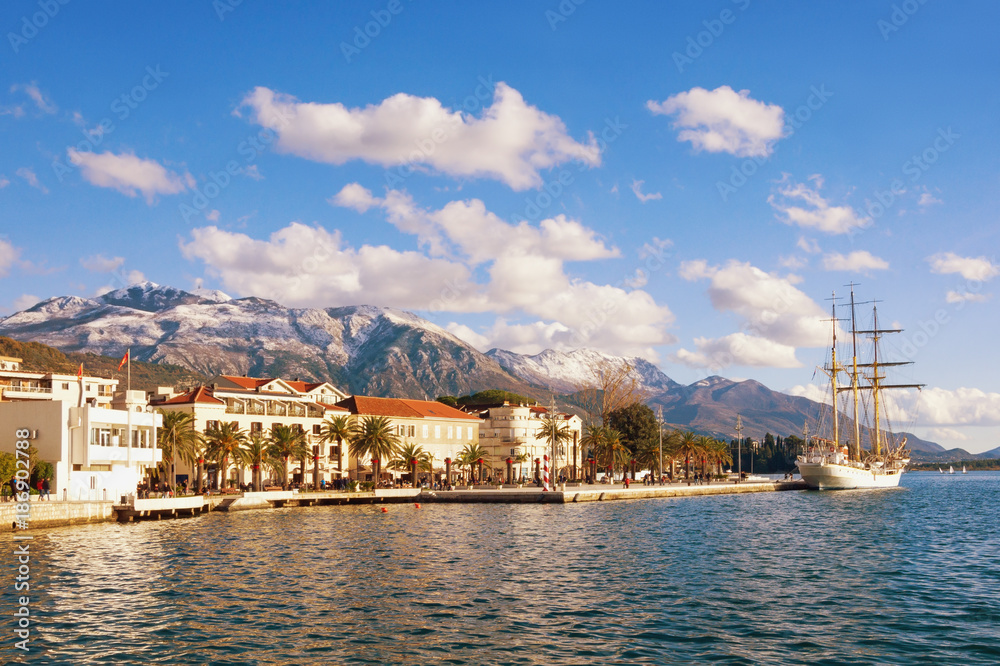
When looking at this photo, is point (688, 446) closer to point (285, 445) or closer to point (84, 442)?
point (285, 445)

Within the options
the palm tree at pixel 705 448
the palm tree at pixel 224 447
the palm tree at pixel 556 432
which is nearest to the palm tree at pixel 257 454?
the palm tree at pixel 224 447

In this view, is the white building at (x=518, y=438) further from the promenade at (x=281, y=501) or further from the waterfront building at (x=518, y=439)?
the promenade at (x=281, y=501)

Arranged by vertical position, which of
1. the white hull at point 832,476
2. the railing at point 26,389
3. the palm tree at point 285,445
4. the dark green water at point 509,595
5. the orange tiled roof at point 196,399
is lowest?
the white hull at point 832,476

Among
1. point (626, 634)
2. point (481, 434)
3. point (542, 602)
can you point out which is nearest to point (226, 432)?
point (481, 434)

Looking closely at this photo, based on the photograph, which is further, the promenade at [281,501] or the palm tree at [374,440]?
the palm tree at [374,440]

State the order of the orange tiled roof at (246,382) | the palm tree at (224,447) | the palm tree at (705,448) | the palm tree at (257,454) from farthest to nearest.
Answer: the palm tree at (705,448) → the orange tiled roof at (246,382) → the palm tree at (257,454) → the palm tree at (224,447)

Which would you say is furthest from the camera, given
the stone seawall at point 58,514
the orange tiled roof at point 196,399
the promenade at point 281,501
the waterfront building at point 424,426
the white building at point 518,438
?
the white building at point 518,438

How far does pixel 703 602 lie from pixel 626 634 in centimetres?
677

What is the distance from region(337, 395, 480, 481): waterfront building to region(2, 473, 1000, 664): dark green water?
178ft

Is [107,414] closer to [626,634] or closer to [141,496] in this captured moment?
[141,496]

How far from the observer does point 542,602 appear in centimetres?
3228

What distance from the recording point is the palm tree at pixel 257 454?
92750mm

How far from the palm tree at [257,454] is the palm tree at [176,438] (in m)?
6.03

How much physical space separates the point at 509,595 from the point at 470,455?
85747mm
